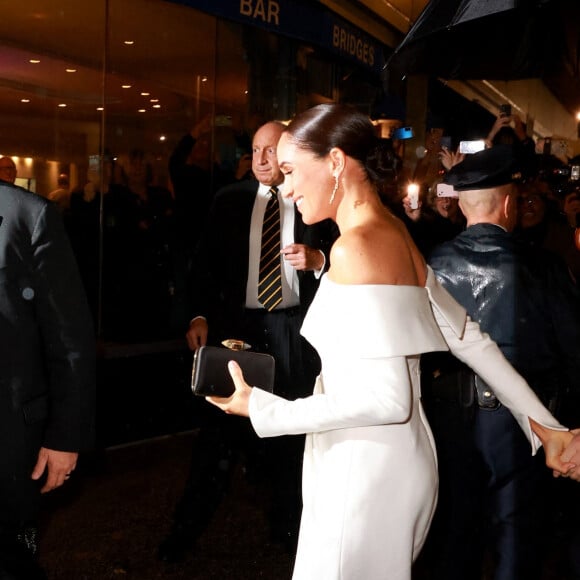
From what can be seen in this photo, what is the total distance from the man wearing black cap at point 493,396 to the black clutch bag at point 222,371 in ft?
3.20

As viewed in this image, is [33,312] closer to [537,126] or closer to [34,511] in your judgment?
[34,511]

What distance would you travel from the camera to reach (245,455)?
557cm

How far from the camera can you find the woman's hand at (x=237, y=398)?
2180mm

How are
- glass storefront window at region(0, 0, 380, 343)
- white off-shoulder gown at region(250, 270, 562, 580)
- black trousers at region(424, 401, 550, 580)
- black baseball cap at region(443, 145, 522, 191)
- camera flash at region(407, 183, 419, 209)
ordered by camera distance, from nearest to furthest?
white off-shoulder gown at region(250, 270, 562, 580) → black trousers at region(424, 401, 550, 580) → black baseball cap at region(443, 145, 522, 191) → camera flash at region(407, 183, 419, 209) → glass storefront window at region(0, 0, 380, 343)

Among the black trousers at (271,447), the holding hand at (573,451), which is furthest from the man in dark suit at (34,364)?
the holding hand at (573,451)

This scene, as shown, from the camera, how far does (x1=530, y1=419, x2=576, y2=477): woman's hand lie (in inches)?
104

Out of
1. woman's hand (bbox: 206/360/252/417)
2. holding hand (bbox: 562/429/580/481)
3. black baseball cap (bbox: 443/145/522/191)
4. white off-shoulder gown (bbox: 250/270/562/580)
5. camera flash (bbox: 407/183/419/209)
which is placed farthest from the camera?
camera flash (bbox: 407/183/419/209)

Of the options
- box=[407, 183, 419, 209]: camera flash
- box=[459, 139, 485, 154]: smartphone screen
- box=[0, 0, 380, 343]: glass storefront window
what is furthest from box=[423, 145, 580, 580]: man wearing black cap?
box=[0, 0, 380, 343]: glass storefront window

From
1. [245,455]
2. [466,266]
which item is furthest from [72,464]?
[245,455]

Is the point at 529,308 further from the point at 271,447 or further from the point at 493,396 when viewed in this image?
the point at 271,447

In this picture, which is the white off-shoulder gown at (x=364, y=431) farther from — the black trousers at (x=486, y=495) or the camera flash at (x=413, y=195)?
the camera flash at (x=413, y=195)

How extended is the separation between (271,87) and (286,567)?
22.1 ft

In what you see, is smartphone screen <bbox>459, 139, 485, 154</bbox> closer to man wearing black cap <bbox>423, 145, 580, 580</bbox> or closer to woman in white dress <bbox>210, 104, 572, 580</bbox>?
man wearing black cap <bbox>423, 145, 580, 580</bbox>

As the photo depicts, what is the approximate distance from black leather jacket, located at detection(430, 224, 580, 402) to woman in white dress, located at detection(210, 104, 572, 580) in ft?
2.49
